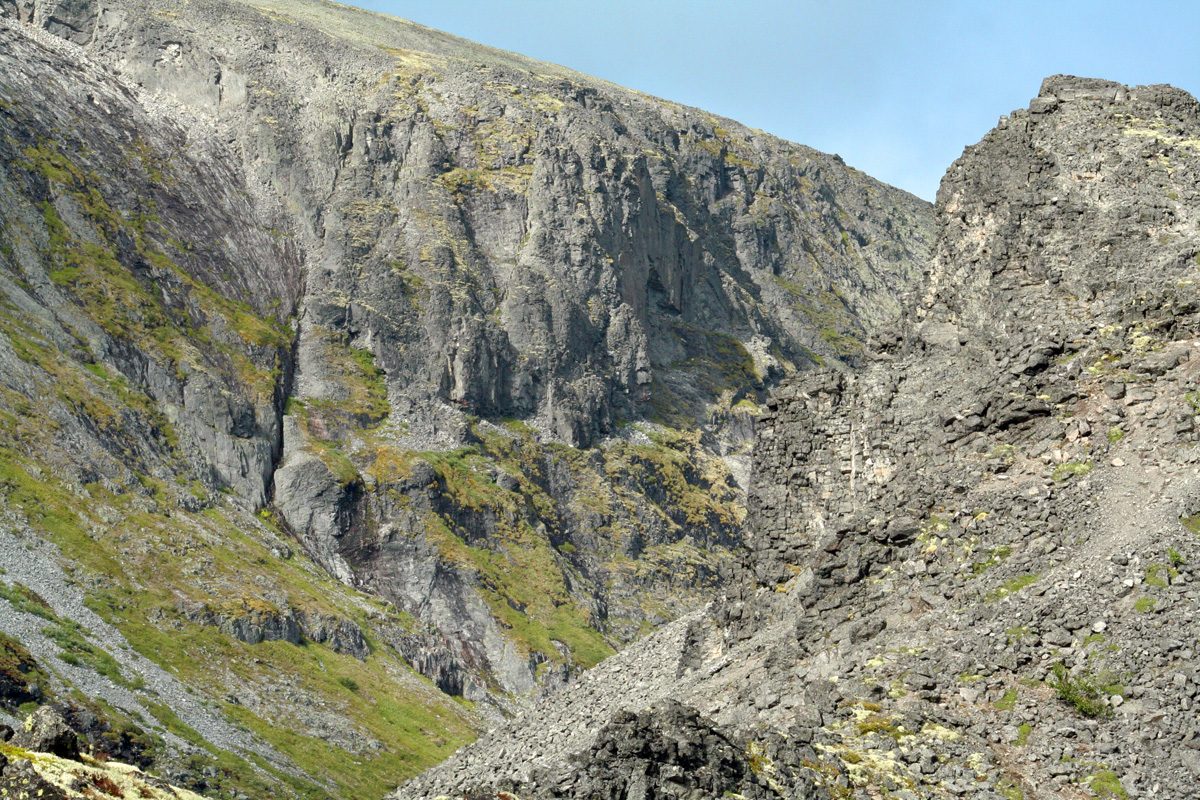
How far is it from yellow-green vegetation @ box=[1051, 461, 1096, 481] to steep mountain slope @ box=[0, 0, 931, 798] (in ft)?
183

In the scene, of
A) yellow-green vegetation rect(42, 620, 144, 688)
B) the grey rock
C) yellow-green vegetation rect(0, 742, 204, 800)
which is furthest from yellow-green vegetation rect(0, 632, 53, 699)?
yellow-green vegetation rect(0, 742, 204, 800)

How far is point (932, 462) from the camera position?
40.9m

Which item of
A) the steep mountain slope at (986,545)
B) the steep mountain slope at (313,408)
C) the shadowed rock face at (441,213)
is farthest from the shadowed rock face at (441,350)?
the steep mountain slope at (986,545)

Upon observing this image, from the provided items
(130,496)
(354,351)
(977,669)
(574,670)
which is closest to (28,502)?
(130,496)

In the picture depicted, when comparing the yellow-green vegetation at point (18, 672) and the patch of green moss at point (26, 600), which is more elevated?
the patch of green moss at point (26, 600)

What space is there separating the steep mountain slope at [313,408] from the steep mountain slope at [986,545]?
43.3 meters

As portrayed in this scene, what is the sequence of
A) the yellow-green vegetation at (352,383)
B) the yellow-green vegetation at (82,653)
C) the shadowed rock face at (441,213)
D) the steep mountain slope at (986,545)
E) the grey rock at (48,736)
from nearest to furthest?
the grey rock at (48,736)
the steep mountain slope at (986,545)
the yellow-green vegetation at (82,653)
the yellow-green vegetation at (352,383)
the shadowed rock face at (441,213)

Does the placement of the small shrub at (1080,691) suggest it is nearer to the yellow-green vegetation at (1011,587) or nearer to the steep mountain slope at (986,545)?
the steep mountain slope at (986,545)

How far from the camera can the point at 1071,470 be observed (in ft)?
116

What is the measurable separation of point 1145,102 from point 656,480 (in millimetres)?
121852

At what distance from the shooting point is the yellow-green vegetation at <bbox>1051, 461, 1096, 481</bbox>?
35.1m

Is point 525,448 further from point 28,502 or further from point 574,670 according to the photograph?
point 28,502

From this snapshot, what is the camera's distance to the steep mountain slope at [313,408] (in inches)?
3720

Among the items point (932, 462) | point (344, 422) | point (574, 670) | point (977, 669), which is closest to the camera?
point (977, 669)
